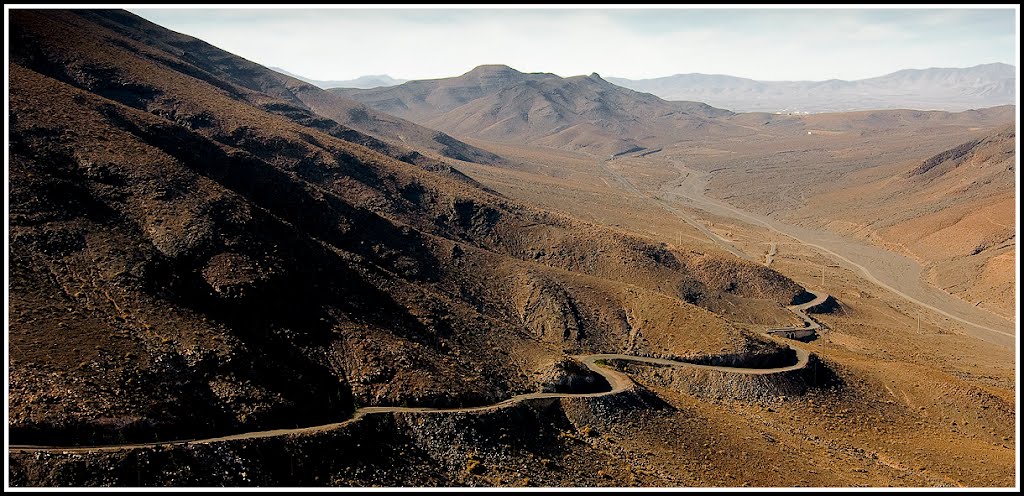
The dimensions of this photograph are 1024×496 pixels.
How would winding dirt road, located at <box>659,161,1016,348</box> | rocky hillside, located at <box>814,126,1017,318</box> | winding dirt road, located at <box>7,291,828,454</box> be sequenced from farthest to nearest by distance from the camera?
1. rocky hillside, located at <box>814,126,1017,318</box>
2. winding dirt road, located at <box>659,161,1016,348</box>
3. winding dirt road, located at <box>7,291,828,454</box>

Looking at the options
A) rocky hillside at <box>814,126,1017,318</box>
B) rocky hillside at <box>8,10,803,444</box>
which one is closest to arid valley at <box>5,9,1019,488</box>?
rocky hillside at <box>8,10,803,444</box>

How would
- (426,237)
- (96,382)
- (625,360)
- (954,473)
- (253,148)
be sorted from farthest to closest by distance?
1. (253,148)
2. (426,237)
3. (625,360)
4. (954,473)
5. (96,382)

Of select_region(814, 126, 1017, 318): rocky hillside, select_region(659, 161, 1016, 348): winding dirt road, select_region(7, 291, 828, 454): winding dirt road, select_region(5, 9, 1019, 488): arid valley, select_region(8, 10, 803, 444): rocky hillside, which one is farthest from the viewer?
select_region(814, 126, 1017, 318): rocky hillside

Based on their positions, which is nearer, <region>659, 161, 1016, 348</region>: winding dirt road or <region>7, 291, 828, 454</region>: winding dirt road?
<region>7, 291, 828, 454</region>: winding dirt road

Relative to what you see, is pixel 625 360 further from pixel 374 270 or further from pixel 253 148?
pixel 253 148

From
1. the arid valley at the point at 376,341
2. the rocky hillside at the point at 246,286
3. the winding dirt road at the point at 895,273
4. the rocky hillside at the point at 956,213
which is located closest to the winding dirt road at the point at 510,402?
the arid valley at the point at 376,341

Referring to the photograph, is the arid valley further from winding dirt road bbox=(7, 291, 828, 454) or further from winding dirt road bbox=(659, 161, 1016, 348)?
winding dirt road bbox=(659, 161, 1016, 348)

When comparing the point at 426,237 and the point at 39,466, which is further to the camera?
the point at 426,237

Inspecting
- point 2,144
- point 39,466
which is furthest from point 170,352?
point 2,144

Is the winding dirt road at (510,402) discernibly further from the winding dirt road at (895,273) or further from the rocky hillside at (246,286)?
the winding dirt road at (895,273)
